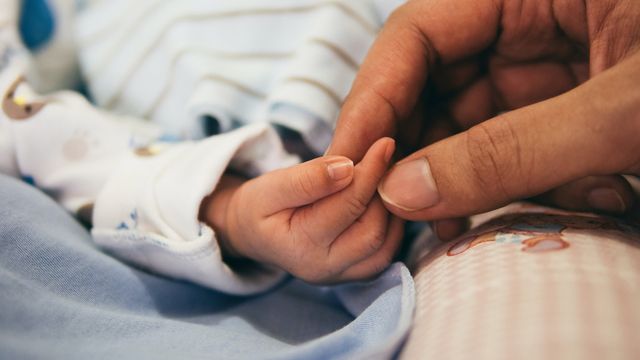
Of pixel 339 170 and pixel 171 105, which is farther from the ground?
pixel 339 170

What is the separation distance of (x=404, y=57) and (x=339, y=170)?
0.61ft

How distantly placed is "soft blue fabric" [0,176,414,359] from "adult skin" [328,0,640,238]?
0.12 meters

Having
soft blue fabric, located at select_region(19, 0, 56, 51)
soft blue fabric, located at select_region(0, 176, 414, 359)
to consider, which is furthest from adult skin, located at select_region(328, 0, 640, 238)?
soft blue fabric, located at select_region(19, 0, 56, 51)

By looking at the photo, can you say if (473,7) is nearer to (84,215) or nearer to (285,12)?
(285,12)

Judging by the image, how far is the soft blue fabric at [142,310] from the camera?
0.45 metres

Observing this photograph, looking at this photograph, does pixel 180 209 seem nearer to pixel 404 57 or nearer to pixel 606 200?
pixel 404 57

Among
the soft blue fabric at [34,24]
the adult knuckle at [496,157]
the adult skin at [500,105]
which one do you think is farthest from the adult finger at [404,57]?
the soft blue fabric at [34,24]

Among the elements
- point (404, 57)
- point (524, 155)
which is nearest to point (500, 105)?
point (404, 57)

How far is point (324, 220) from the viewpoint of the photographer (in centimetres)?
54

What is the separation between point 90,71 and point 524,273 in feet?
2.73

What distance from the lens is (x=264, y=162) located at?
2.33 ft

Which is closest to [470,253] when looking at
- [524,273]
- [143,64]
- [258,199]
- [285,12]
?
[524,273]

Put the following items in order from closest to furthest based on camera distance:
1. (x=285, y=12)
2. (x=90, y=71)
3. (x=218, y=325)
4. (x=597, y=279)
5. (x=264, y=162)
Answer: (x=597, y=279) < (x=218, y=325) < (x=264, y=162) < (x=285, y=12) < (x=90, y=71)

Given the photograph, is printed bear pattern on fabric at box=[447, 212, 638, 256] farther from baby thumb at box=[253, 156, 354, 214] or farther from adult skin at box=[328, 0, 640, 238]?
baby thumb at box=[253, 156, 354, 214]
